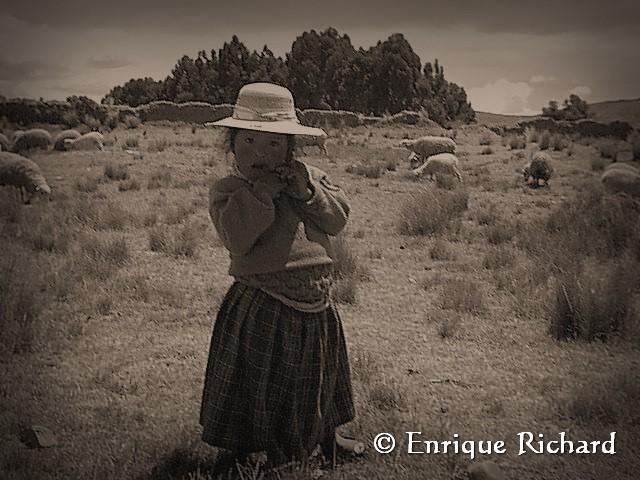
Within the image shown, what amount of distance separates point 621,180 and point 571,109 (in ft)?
1.27

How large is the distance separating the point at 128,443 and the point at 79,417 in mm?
263

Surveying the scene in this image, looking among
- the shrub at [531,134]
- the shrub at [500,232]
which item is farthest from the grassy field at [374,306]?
the shrub at [531,134]

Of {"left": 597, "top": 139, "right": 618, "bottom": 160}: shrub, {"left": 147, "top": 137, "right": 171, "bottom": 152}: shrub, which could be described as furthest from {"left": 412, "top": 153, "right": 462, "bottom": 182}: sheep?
{"left": 147, "top": 137, "right": 171, "bottom": 152}: shrub

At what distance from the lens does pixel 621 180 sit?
290 centimetres

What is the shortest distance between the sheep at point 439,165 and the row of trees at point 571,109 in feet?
2.80

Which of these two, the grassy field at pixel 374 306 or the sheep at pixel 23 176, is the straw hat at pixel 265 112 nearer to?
the grassy field at pixel 374 306

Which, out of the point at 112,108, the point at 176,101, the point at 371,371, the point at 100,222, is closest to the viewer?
the point at 371,371

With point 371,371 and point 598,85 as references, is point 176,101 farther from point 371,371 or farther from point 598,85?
point 598,85

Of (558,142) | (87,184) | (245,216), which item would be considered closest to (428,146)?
(558,142)

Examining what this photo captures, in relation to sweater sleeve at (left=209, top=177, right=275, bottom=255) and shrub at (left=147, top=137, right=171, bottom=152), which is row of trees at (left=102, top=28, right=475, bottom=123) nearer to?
shrub at (left=147, top=137, right=171, bottom=152)

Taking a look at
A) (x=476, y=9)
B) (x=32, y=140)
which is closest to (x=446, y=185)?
(x=476, y=9)

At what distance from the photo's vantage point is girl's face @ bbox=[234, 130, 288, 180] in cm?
168

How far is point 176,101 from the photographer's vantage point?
282 cm

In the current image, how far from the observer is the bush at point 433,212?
12.6 ft
